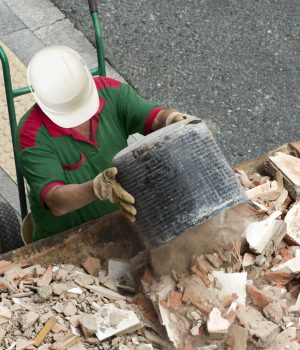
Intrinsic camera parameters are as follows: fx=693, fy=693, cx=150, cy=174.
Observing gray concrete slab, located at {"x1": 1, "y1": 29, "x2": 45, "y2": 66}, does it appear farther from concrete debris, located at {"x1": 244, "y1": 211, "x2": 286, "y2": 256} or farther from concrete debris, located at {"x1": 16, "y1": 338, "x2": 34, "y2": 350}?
concrete debris, located at {"x1": 16, "y1": 338, "x2": 34, "y2": 350}

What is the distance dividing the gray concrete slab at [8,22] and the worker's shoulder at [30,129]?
304 centimetres

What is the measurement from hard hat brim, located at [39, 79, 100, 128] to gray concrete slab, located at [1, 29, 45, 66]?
2745 millimetres

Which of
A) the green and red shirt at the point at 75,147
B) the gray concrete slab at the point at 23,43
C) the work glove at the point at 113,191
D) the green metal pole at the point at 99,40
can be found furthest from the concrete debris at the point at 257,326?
the gray concrete slab at the point at 23,43

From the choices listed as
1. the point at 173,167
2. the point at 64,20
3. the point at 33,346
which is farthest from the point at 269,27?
the point at 33,346

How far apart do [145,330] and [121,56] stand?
→ 348 centimetres

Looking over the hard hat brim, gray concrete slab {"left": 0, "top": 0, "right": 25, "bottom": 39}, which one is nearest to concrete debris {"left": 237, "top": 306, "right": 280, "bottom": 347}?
the hard hat brim

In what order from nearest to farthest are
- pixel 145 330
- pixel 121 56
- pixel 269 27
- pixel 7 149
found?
1. pixel 145 330
2. pixel 7 149
3. pixel 121 56
4. pixel 269 27

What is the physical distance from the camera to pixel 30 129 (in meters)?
3.21

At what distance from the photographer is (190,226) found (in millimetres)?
2812

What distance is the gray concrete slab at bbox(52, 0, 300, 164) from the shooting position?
559 centimetres

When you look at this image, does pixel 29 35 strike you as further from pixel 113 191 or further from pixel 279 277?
pixel 279 277

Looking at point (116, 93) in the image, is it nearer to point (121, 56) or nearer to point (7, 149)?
point (7, 149)

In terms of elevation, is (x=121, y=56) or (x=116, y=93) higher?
(x=116, y=93)

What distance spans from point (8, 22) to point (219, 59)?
1910 mm
